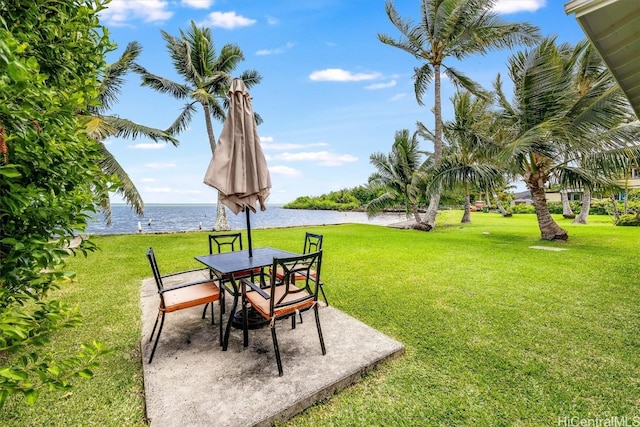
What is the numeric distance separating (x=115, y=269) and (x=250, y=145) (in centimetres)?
531

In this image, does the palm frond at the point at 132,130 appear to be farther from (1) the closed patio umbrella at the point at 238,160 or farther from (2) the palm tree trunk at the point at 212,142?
(1) the closed patio umbrella at the point at 238,160

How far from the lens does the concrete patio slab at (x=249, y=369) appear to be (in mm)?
2125

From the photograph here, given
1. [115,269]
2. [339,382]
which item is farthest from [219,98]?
[339,382]

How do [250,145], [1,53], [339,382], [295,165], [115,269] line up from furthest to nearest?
[295,165]
[115,269]
[250,145]
[339,382]
[1,53]

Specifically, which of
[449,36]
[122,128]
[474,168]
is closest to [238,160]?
[474,168]

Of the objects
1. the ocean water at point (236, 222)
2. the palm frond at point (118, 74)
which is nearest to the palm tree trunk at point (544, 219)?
the ocean water at point (236, 222)

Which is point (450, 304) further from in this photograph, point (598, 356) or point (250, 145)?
point (250, 145)

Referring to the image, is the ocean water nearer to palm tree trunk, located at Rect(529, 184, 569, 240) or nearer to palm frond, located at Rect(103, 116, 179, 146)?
palm frond, located at Rect(103, 116, 179, 146)

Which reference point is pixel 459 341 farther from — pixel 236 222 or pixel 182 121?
pixel 236 222

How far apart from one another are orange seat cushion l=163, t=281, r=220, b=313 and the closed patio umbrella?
0.97 m

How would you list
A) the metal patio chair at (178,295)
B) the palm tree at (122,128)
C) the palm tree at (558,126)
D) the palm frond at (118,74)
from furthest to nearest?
the palm frond at (118,74) → the palm tree at (122,128) → the palm tree at (558,126) → the metal patio chair at (178,295)

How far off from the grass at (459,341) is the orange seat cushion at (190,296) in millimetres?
646

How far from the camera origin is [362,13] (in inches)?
445

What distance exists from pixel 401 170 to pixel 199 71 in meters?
11.7
